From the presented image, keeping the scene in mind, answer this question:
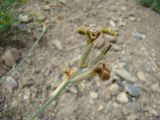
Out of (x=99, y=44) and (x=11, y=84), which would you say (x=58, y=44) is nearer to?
(x=99, y=44)

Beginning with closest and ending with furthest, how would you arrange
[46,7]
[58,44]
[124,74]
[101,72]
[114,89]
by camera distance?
[101,72] < [114,89] < [124,74] < [58,44] < [46,7]

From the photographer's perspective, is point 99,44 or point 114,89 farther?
point 99,44

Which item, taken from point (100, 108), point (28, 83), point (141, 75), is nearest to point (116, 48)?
point (141, 75)

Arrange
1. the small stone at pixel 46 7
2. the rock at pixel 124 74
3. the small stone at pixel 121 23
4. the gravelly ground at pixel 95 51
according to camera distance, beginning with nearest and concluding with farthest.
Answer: the gravelly ground at pixel 95 51 < the rock at pixel 124 74 < the small stone at pixel 46 7 < the small stone at pixel 121 23

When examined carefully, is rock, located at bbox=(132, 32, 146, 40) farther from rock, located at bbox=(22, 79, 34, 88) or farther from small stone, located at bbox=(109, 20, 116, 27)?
rock, located at bbox=(22, 79, 34, 88)

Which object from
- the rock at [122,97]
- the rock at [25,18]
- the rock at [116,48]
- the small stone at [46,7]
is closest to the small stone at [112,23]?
the rock at [116,48]

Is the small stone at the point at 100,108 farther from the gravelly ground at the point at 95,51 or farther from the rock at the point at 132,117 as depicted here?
the rock at the point at 132,117
